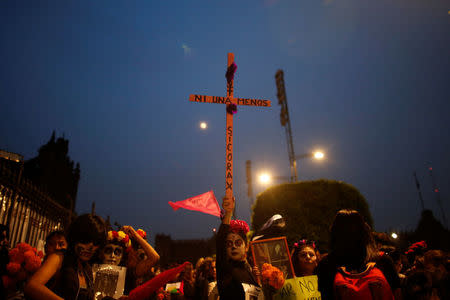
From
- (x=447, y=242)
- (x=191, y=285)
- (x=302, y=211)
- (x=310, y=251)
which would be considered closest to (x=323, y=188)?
(x=302, y=211)

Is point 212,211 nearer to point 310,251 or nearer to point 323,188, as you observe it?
point 310,251

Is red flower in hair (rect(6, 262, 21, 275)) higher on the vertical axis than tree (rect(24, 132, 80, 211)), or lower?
lower

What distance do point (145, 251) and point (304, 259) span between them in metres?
2.36

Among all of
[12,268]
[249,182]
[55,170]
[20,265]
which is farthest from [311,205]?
[55,170]

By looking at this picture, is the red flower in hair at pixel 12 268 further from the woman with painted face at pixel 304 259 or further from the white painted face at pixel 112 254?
the woman with painted face at pixel 304 259

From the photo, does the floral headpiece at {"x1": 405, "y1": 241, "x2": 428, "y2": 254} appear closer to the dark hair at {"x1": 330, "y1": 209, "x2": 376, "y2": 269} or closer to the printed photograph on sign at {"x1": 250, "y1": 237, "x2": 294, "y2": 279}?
the printed photograph on sign at {"x1": 250, "y1": 237, "x2": 294, "y2": 279}

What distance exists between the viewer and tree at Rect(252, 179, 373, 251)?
984 centimetres

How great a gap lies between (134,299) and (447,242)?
29.6 meters

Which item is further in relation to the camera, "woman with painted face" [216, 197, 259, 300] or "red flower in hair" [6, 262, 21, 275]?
"red flower in hair" [6, 262, 21, 275]

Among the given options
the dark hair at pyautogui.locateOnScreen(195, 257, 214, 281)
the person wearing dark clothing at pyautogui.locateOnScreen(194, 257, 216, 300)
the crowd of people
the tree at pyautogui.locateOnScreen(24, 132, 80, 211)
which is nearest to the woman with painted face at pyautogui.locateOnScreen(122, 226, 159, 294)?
the crowd of people

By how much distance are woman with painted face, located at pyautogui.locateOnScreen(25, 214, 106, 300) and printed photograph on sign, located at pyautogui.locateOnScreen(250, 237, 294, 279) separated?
2493 millimetres

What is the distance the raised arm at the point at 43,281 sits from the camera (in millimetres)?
2111

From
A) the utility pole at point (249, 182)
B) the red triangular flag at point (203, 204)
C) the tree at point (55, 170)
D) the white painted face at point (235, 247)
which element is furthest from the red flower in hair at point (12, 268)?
the tree at point (55, 170)

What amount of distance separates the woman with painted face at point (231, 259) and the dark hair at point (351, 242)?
1292 mm
